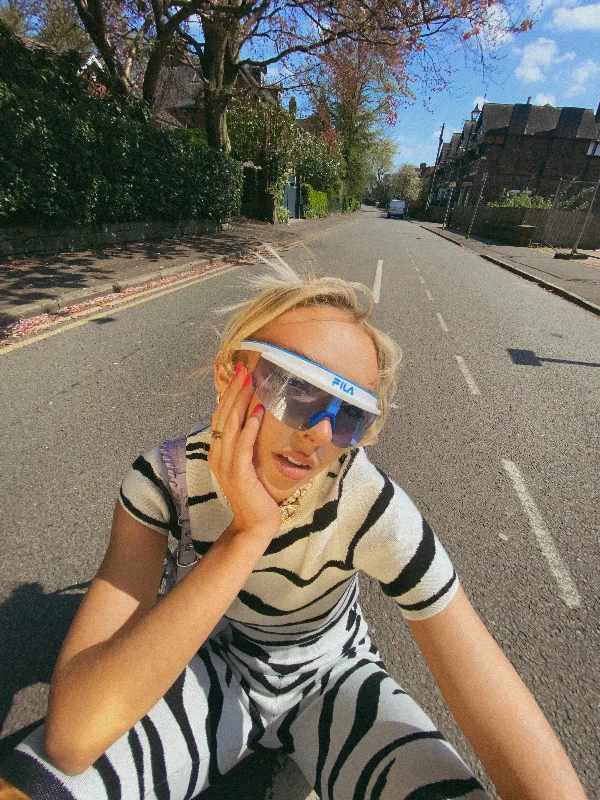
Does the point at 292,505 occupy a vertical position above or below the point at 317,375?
below

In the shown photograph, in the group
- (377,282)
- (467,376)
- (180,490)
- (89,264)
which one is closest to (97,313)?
(89,264)

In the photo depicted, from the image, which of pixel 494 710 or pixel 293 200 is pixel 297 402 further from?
pixel 293 200

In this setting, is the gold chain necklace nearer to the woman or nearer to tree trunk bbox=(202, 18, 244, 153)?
the woman

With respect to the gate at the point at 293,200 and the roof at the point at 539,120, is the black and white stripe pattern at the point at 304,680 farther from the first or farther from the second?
the roof at the point at 539,120

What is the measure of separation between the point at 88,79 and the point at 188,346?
1002 centimetres

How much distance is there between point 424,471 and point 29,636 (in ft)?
8.40

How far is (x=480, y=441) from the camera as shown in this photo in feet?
12.3

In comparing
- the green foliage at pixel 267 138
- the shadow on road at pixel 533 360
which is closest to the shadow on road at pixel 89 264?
the shadow on road at pixel 533 360

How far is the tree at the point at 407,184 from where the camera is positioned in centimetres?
8625

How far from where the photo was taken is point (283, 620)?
124cm

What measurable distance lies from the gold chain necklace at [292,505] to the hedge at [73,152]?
30.0ft

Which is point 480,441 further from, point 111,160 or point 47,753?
point 111,160

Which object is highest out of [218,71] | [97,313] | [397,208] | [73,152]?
[218,71]

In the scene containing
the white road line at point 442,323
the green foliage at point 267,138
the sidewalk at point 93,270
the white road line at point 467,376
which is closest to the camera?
the white road line at point 467,376
